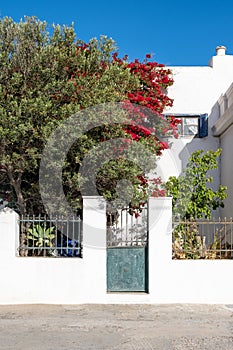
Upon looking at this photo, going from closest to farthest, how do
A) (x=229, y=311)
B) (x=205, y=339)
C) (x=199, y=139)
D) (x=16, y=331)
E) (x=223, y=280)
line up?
(x=205, y=339) → (x=16, y=331) → (x=229, y=311) → (x=223, y=280) → (x=199, y=139)

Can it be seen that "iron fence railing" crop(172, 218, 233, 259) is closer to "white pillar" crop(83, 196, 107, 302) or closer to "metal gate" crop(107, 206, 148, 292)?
"metal gate" crop(107, 206, 148, 292)

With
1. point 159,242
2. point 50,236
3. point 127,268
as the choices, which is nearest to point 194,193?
point 159,242

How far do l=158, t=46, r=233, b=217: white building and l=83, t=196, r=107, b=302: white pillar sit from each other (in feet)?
18.3

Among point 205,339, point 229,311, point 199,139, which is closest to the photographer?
Answer: point 205,339

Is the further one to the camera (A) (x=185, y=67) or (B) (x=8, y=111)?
(A) (x=185, y=67)

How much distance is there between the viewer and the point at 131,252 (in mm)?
10633

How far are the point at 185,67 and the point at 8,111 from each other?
822 cm

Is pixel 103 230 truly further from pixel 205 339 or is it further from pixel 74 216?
pixel 205 339

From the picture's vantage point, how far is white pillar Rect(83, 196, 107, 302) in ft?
33.8

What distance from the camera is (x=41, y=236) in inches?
426

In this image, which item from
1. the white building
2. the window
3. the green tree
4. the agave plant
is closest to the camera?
the green tree

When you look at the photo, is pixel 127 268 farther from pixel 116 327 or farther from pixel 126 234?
pixel 116 327

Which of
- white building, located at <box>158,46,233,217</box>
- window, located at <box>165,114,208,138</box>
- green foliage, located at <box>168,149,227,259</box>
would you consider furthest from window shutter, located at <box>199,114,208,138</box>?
green foliage, located at <box>168,149,227,259</box>

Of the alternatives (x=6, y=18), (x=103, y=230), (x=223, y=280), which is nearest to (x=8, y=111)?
(x=6, y=18)
